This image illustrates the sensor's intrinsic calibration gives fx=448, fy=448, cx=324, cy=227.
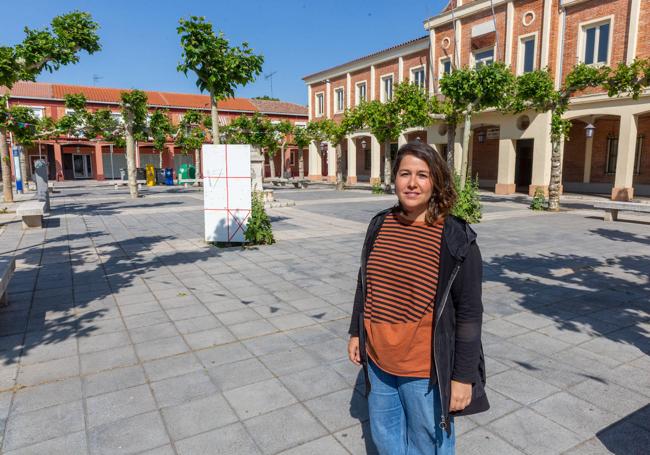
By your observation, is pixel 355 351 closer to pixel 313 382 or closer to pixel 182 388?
pixel 313 382

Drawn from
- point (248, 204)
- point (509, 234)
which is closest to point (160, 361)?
point (248, 204)

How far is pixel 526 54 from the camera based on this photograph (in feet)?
68.1

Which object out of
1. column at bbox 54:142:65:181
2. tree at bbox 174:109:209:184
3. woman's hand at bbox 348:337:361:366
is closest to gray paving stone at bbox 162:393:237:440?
woman's hand at bbox 348:337:361:366

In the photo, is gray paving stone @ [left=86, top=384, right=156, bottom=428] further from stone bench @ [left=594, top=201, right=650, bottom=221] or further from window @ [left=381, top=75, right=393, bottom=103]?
window @ [left=381, top=75, right=393, bottom=103]

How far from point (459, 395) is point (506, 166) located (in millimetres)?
21664

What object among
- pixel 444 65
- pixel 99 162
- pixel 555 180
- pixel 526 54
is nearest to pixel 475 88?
pixel 555 180

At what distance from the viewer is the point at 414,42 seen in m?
26.5

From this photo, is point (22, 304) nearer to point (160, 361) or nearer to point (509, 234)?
point (160, 361)

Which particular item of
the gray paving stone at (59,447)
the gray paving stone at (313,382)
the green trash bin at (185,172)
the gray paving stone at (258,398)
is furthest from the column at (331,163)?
the gray paving stone at (59,447)

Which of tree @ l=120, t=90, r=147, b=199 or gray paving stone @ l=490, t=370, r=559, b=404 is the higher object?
tree @ l=120, t=90, r=147, b=199

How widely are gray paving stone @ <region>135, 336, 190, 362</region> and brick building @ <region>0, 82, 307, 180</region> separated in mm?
36935

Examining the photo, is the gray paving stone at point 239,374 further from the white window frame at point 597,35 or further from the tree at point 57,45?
the white window frame at point 597,35

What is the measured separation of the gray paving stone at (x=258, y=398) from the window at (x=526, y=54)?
2138cm

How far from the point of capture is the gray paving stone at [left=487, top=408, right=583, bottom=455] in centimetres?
263
